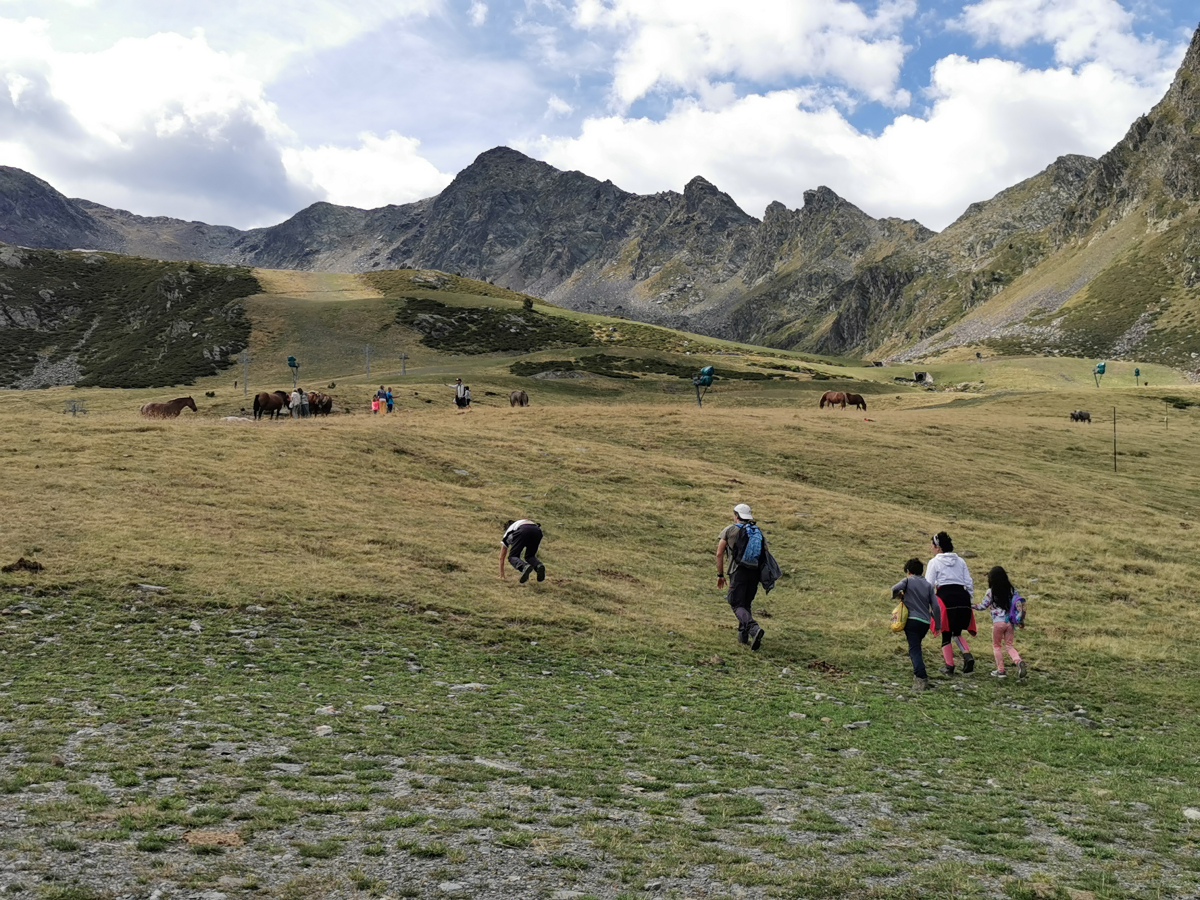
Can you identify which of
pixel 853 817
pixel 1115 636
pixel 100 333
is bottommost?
pixel 1115 636

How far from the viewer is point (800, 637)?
813 inches

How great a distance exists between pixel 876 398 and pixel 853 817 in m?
91.4

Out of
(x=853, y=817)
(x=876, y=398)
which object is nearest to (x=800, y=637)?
(x=853, y=817)

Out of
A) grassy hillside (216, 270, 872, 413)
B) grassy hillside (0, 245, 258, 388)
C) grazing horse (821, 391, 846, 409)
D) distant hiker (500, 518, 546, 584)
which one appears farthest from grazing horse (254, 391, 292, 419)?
grassy hillside (0, 245, 258, 388)

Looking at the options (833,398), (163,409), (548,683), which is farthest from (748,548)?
(833,398)

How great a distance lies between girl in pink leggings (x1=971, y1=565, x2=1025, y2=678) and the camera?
1812cm

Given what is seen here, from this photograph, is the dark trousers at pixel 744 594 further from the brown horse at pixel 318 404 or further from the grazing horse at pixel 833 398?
the grazing horse at pixel 833 398

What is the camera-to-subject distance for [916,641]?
1758 centimetres

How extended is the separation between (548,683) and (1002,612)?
1071 centimetres

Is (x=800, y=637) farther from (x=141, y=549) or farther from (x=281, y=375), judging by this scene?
(x=281, y=375)

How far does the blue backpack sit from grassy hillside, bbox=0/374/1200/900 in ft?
7.20

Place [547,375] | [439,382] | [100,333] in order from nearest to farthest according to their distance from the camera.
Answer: [439,382]
[547,375]
[100,333]

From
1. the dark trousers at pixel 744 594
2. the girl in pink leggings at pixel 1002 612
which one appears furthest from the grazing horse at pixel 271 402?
the girl in pink leggings at pixel 1002 612

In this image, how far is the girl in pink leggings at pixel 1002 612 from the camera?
18.1 metres
